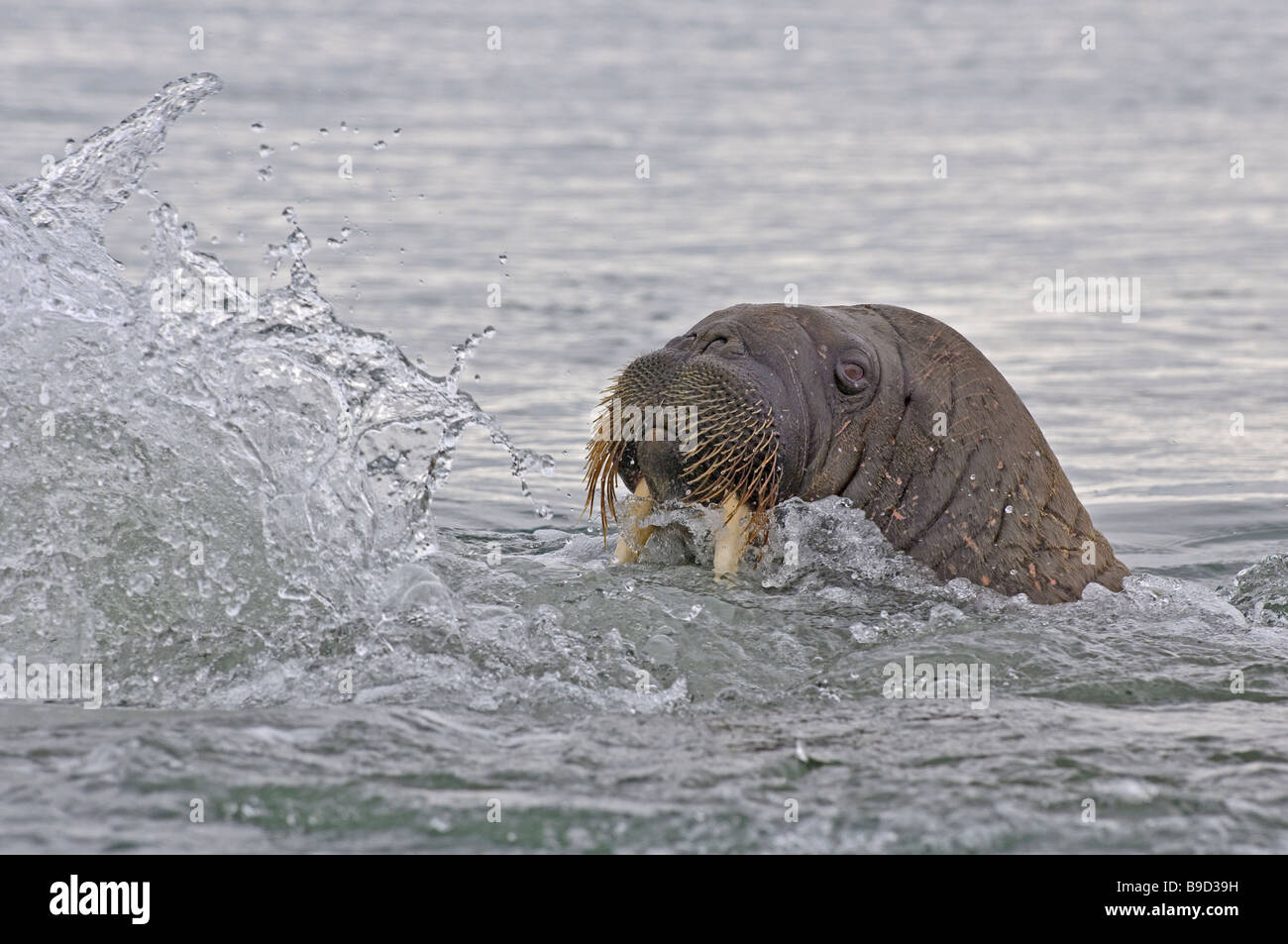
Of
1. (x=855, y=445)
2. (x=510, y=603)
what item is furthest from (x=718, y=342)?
(x=510, y=603)

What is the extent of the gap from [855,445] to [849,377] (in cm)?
25

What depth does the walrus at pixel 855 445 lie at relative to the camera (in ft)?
18.9

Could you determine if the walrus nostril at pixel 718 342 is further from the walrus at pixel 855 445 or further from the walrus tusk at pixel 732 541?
the walrus tusk at pixel 732 541

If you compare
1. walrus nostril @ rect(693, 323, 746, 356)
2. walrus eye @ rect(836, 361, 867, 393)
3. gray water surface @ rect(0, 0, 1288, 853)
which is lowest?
gray water surface @ rect(0, 0, 1288, 853)

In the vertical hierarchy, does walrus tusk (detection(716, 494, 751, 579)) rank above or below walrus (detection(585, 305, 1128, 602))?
below

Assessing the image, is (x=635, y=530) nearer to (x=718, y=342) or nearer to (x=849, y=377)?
(x=718, y=342)

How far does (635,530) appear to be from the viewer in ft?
19.9

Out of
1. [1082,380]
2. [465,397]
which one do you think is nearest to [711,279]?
[1082,380]

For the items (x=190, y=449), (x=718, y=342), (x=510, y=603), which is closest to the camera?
(x=510, y=603)

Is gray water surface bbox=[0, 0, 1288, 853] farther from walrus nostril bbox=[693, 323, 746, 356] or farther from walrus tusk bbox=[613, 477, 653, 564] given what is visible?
walrus nostril bbox=[693, 323, 746, 356]

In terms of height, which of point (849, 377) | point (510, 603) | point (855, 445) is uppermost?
point (849, 377)

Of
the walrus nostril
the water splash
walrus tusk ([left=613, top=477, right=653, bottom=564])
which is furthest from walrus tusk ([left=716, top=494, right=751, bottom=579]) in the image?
the water splash

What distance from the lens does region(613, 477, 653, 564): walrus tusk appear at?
5949 millimetres

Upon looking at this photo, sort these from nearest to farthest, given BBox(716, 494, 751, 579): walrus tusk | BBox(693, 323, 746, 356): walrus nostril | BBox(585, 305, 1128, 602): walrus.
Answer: BBox(585, 305, 1128, 602): walrus, BBox(716, 494, 751, 579): walrus tusk, BBox(693, 323, 746, 356): walrus nostril
